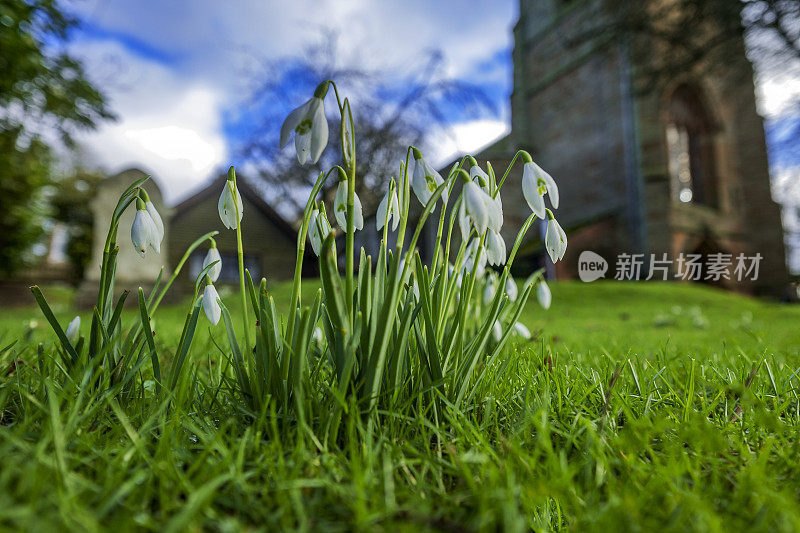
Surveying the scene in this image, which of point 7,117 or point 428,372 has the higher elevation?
point 7,117

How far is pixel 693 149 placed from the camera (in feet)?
54.9

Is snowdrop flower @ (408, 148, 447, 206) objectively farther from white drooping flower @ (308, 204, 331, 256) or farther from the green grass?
the green grass

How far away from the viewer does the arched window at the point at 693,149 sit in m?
16.1

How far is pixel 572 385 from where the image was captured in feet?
5.61

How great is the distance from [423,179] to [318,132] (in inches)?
13.7

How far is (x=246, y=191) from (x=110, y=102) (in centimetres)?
510

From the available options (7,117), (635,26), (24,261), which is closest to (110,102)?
(7,117)

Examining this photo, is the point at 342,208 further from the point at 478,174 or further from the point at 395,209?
the point at 478,174

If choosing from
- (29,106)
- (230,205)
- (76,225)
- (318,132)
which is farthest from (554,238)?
(76,225)

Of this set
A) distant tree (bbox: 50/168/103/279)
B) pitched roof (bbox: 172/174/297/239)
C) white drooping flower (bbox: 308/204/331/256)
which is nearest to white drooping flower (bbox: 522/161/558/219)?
white drooping flower (bbox: 308/204/331/256)

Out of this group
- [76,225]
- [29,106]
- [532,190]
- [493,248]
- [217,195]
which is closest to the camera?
[532,190]

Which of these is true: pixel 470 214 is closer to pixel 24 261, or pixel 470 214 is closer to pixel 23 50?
pixel 23 50

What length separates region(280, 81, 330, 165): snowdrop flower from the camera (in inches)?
44.1

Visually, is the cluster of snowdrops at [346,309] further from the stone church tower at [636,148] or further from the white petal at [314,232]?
the stone church tower at [636,148]
